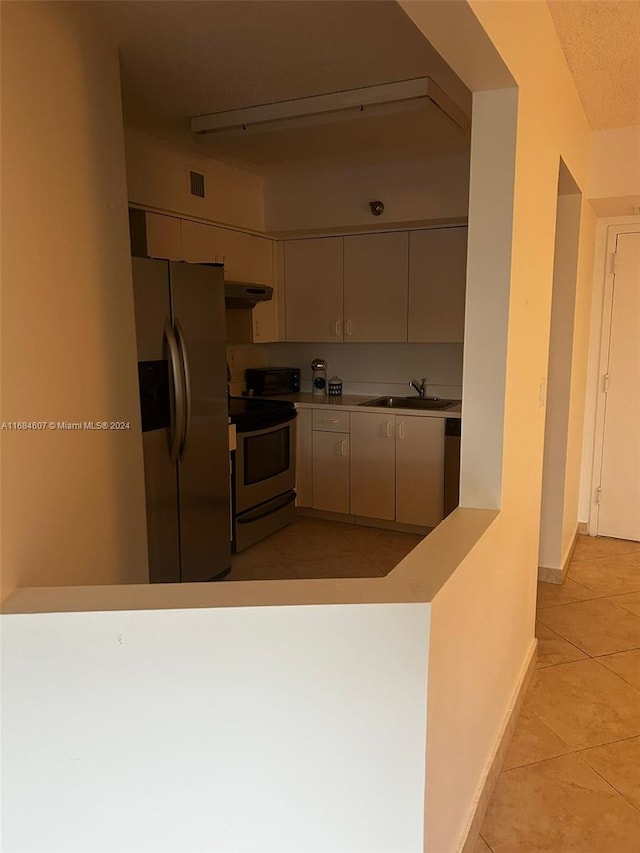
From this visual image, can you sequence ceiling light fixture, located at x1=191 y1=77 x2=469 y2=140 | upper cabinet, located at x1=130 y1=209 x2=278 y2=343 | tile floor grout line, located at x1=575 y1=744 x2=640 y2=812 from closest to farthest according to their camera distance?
tile floor grout line, located at x1=575 y1=744 x2=640 y2=812, ceiling light fixture, located at x1=191 y1=77 x2=469 y2=140, upper cabinet, located at x1=130 y1=209 x2=278 y2=343

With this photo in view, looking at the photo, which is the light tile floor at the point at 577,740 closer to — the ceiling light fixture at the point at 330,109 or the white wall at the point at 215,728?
the white wall at the point at 215,728

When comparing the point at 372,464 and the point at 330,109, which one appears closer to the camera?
the point at 330,109

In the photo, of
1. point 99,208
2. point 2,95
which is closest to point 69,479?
point 99,208

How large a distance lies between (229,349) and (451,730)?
12.1 ft

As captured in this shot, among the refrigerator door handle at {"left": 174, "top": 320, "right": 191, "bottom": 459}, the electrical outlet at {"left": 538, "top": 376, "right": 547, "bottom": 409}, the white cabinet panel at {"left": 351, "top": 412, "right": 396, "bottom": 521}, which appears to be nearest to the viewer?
the electrical outlet at {"left": 538, "top": 376, "right": 547, "bottom": 409}

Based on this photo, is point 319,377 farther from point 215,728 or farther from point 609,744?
point 215,728

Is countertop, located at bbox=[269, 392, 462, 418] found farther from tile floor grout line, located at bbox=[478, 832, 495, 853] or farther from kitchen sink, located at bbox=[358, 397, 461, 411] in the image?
tile floor grout line, located at bbox=[478, 832, 495, 853]

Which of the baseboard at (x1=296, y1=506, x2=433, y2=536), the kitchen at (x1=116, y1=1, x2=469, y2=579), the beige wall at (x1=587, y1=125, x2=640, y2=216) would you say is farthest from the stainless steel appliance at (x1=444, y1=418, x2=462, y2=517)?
the beige wall at (x1=587, y1=125, x2=640, y2=216)

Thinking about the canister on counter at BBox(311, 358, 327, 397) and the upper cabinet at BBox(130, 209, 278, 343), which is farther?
the canister on counter at BBox(311, 358, 327, 397)

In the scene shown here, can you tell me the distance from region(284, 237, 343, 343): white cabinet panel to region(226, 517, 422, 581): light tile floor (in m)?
1.46

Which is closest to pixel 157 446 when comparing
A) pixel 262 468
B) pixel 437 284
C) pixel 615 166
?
pixel 262 468

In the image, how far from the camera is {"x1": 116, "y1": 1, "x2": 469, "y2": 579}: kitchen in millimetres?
3730

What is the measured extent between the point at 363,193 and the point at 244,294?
1085 mm

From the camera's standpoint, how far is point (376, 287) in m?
4.51
